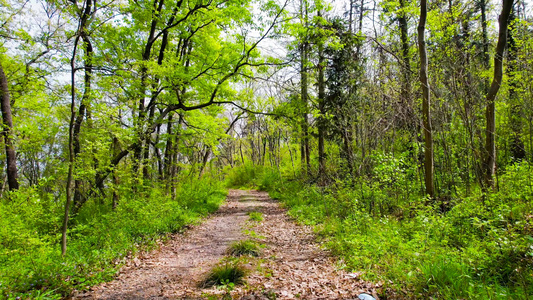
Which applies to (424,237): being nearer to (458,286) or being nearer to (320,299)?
(458,286)

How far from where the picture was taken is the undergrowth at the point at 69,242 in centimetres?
350

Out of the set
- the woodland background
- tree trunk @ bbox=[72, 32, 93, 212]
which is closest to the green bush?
the woodland background

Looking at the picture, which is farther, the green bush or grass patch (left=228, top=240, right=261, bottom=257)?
grass patch (left=228, top=240, right=261, bottom=257)

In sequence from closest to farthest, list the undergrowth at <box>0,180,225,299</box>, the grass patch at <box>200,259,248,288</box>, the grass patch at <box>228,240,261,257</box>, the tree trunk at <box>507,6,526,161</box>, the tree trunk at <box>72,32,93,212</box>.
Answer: the undergrowth at <box>0,180,225,299</box>
the grass patch at <box>200,259,248,288</box>
the grass patch at <box>228,240,261,257</box>
the tree trunk at <box>72,32,93,212</box>
the tree trunk at <box>507,6,526,161</box>

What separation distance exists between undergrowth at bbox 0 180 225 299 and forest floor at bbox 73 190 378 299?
0.95ft

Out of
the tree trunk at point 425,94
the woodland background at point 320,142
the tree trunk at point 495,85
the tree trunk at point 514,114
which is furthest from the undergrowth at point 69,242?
the tree trunk at point 514,114

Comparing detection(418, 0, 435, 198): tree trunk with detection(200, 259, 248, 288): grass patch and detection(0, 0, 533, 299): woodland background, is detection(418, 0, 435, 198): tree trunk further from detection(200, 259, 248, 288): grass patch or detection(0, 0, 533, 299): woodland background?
detection(200, 259, 248, 288): grass patch

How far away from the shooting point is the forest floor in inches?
139

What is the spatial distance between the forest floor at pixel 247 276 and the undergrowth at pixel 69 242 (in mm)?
290

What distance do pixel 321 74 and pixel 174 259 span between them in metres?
9.81

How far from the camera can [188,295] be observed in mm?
3559

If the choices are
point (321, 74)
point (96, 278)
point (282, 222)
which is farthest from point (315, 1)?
point (96, 278)

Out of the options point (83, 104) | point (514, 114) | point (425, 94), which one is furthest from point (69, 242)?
point (514, 114)

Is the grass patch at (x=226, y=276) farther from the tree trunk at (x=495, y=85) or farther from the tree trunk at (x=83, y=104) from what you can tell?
the tree trunk at (x=495, y=85)
